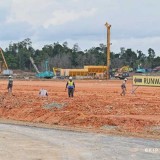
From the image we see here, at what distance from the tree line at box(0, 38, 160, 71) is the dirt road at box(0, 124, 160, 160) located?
120 m

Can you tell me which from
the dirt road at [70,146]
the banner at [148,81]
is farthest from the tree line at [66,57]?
the dirt road at [70,146]

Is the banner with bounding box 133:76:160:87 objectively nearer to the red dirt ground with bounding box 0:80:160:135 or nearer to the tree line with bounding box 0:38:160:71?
the red dirt ground with bounding box 0:80:160:135

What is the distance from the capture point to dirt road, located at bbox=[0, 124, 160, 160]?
1570 centimetres

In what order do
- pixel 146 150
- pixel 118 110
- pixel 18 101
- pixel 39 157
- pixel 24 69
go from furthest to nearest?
pixel 24 69
pixel 18 101
pixel 118 110
pixel 146 150
pixel 39 157

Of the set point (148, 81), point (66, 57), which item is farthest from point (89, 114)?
point (66, 57)

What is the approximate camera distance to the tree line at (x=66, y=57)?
153875mm

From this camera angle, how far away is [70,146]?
17.9 metres

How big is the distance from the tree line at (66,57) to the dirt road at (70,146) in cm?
11975

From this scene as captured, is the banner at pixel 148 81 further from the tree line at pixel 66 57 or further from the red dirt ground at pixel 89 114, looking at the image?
the tree line at pixel 66 57

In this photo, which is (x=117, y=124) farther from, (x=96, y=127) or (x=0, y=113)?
(x=0, y=113)

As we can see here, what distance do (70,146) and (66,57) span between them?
444ft

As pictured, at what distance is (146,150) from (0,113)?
15983 millimetres

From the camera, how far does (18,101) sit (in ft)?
113

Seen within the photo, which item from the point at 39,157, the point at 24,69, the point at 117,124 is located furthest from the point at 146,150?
the point at 24,69
